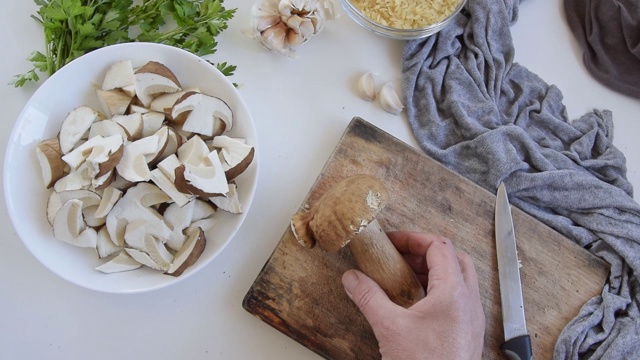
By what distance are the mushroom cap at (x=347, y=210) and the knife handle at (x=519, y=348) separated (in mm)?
426

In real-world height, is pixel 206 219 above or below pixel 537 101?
below

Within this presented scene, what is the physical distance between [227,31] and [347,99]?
0.32 m

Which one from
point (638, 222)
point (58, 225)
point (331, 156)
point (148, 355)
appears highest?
point (638, 222)

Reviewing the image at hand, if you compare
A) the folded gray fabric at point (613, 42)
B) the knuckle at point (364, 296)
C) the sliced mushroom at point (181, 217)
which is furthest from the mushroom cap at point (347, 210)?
the folded gray fabric at point (613, 42)

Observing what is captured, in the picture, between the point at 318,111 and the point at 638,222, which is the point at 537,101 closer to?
the point at 638,222

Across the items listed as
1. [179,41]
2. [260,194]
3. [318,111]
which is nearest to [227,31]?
[179,41]

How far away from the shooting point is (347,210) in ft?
2.80

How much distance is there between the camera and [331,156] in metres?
1.15

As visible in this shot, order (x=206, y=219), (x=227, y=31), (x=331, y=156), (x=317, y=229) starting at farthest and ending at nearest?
(x=227, y=31)
(x=331, y=156)
(x=206, y=219)
(x=317, y=229)

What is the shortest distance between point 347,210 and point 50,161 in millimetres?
550

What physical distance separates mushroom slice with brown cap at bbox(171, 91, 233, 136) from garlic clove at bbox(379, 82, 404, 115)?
36 centimetres

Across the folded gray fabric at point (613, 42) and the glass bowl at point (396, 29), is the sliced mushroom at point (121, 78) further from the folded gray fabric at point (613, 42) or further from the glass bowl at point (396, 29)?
the folded gray fabric at point (613, 42)

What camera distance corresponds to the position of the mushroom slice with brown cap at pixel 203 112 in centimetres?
101

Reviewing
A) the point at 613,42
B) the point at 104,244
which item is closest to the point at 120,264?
the point at 104,244
